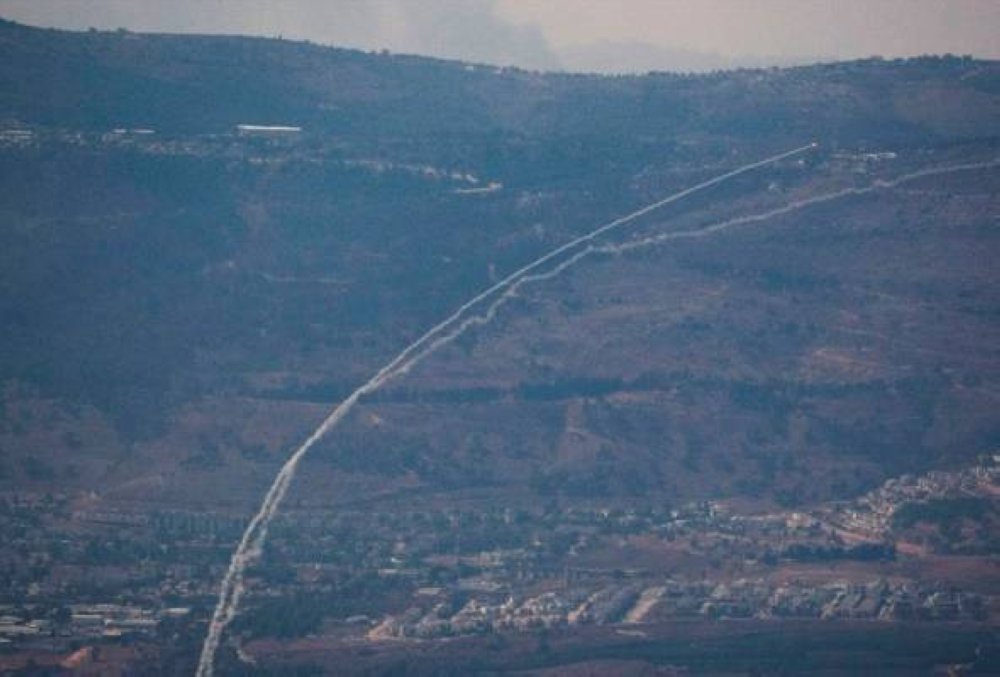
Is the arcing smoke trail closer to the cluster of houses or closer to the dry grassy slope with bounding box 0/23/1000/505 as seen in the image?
the dry grassy slope with bounding box 0/23/1000/505

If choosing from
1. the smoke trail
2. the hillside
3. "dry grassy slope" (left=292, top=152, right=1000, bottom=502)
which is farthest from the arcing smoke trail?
"dry grassy slope" (left=292, top=152, right=1000, bottom=502)

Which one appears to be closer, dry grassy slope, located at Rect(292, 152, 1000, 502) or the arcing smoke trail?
the arcing smoke trail

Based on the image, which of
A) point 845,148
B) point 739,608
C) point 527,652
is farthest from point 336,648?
point 845,148

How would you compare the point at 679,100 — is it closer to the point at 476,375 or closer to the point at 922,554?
the point at 476,375

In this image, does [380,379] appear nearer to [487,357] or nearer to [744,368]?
[487,357]

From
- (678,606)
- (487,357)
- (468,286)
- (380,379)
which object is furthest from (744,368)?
(678,606)

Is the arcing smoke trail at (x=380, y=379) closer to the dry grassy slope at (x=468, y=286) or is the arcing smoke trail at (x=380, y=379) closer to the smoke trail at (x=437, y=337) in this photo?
the smoke trail at (x=437, y=337)

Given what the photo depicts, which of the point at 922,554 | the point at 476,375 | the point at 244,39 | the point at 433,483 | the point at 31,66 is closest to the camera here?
the point at 922,554

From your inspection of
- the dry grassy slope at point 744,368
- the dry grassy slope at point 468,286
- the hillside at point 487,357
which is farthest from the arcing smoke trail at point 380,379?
the dry grassy slope at point 744,368
